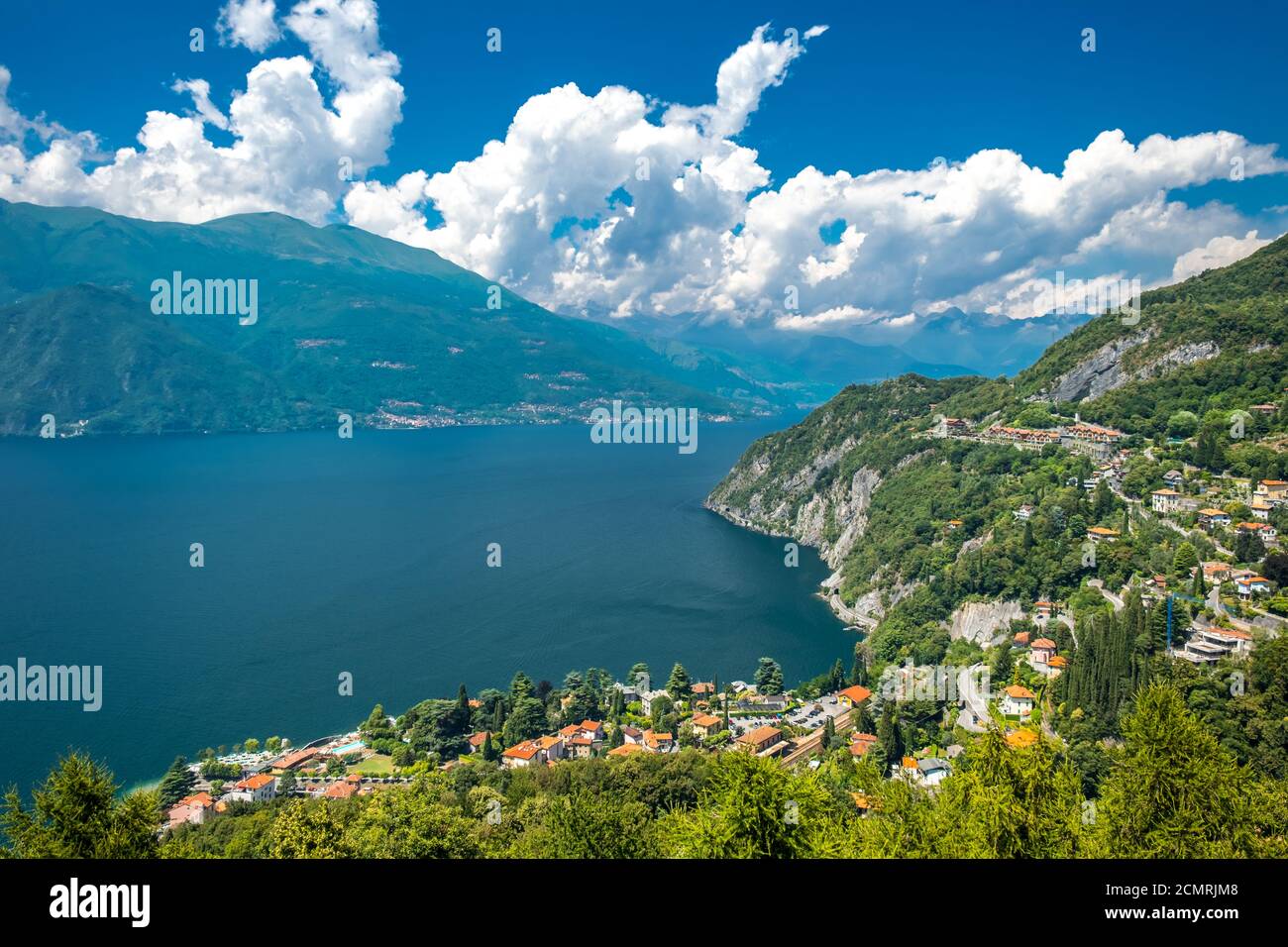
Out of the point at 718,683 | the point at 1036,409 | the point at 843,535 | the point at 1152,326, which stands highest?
the point at 1152,326

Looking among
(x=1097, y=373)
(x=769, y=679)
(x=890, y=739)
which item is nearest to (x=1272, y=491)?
(x=890, y=739)

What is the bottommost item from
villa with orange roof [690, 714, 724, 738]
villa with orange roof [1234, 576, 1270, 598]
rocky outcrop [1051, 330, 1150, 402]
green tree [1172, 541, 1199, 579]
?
villa with orange roof [690, 714, 724, 738]

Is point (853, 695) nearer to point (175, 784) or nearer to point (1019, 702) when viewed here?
point (1019, 702)

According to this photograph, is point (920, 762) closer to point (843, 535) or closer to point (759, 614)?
point (759, 614)

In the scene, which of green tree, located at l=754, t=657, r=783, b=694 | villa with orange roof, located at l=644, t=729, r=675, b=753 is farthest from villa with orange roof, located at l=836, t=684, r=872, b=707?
villa with orange roof, located at l=644, t=729, r=675, b=753

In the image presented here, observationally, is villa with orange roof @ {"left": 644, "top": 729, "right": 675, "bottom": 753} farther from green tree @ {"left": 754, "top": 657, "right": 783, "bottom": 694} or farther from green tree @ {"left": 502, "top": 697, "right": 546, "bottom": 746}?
green tree @ {"left": 754, "top": 657, "right": 783, "bottom": 694}

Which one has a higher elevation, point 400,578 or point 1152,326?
point 1152,326

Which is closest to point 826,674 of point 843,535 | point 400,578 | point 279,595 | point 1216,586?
point 1216,586
